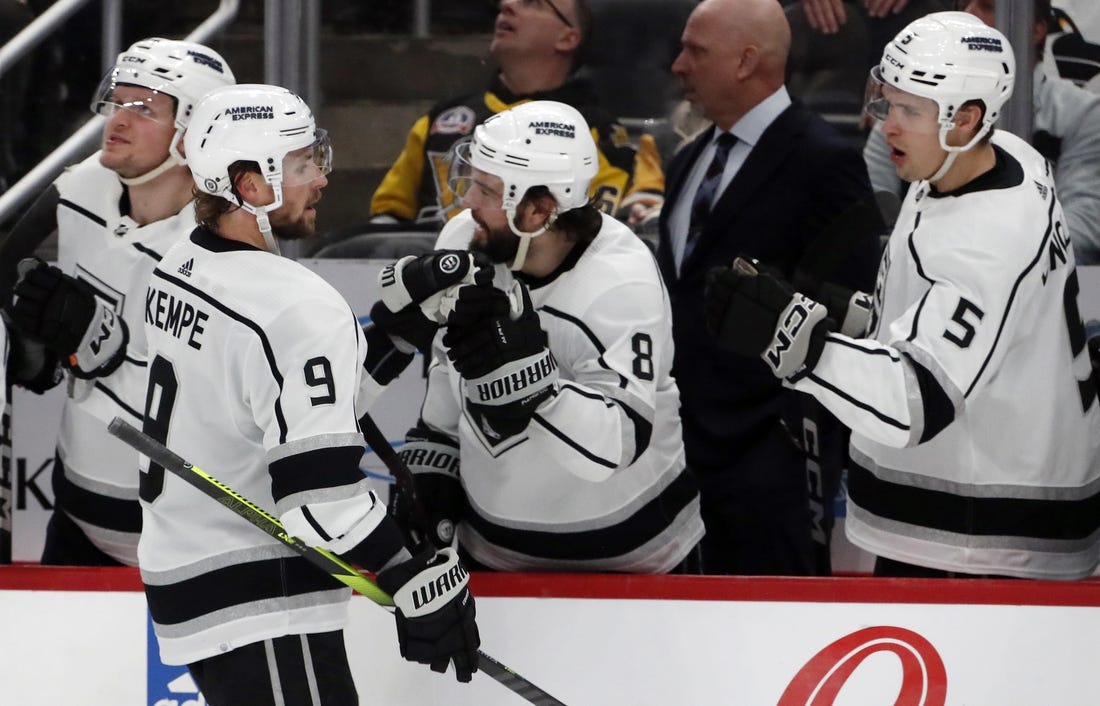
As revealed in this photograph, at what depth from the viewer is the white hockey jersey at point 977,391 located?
2.26m

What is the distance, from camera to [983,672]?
7.80ft

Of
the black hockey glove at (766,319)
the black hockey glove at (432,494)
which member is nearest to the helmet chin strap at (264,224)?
the black hockey glove at (432,494)

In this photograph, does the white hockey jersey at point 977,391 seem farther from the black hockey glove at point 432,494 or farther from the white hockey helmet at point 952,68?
the black hockey glove at point 432,494

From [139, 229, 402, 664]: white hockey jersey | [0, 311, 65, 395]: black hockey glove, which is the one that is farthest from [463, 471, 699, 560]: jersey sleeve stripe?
[0, 311, 65, 395]: black hockey glove

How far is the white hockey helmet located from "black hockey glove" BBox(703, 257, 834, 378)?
0.36 metres

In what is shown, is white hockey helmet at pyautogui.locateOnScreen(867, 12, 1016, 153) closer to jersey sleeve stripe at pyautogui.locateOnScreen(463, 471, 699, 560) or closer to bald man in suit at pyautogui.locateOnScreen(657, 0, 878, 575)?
bald man in suit at pyautogui.locateOnScreen(657, 0, 878, 575)

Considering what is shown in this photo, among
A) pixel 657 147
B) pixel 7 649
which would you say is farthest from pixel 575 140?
pixel 7 649

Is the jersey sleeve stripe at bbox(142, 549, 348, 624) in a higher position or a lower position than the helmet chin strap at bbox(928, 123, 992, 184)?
lower

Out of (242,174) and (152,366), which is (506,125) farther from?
(152,366)

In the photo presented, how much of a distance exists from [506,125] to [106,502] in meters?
1.01

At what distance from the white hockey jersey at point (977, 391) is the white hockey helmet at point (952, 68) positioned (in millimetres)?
106

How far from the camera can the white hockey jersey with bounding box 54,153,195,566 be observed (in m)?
2.69

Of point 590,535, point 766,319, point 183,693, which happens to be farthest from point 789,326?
point 183,693

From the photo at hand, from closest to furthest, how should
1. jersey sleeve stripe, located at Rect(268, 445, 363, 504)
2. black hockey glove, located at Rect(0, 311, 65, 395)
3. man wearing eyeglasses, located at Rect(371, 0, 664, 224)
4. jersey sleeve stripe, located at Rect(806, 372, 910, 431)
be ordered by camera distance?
1. jersey sleeve stripe, located at Rect(268, 445, 363, 504)
2. jersey sleeve stripe, located at Rect(806, 372, 910, 431)
3. black hockey glove, located at Rect(0, 311, 65, 395)
4. man wearing eyeglasses, located at Rect(371, 0, 664, 224)
